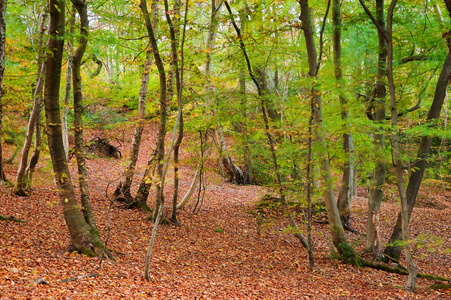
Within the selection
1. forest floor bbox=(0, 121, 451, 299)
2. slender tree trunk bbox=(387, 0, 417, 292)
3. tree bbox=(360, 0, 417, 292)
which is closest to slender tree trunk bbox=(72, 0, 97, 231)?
forest floor bbox=(0, 121, 451, 299)

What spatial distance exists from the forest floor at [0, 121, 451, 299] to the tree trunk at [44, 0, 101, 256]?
28cm

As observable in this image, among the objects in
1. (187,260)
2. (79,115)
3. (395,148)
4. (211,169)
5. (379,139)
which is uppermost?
(79,115)

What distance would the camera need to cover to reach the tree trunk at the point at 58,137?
173 inches

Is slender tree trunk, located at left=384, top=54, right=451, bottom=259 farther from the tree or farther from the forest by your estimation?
the tree

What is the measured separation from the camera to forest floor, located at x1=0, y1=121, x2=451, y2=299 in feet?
13.1

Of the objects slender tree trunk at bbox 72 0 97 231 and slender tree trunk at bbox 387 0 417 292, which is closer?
slender tree trunk at bbox 72 0 97 231

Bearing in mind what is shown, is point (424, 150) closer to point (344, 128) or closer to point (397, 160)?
point (344, 128)

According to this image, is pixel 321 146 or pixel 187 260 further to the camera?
Answer: pixel 321 146

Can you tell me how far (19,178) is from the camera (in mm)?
7488

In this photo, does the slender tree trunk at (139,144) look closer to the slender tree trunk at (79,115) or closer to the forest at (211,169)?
the forest at (211,169)

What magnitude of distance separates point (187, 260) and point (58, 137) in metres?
3.10

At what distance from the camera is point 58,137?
4.62 meters

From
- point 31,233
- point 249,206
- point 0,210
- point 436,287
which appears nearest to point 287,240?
point 249,206

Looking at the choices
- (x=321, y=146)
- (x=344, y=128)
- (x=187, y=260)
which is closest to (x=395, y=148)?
(x=344, y=128)
